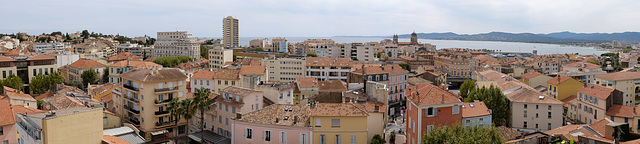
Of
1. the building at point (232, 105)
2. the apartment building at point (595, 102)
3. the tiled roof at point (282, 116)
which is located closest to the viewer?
the tiled roof at point (282, 116)

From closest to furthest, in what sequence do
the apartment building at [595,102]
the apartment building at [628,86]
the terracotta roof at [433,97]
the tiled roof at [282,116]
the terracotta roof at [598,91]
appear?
the terracotta roof at [433,97], the tiled roof at [282,116], the apartment building at [595,102], the terracotta roof at [598,91], the apartment building at [628,86]

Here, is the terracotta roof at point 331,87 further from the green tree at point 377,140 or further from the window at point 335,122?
the window at point 335,122

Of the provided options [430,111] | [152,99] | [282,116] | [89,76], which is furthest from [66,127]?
[89,76]

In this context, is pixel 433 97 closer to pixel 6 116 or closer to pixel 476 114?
pixel 476 114

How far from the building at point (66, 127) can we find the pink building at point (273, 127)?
8742 millimetres

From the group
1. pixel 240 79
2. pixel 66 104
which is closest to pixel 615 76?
pixel 240 79

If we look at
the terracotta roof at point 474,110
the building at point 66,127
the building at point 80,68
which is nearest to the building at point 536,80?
the terracotta roof at point 474,110

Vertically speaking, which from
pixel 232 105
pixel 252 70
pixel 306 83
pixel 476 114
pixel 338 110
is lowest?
pixel 476 114

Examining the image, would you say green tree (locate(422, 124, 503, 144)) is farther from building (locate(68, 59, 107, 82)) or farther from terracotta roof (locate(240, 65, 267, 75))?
building (locate(68, 59, 107, 82))

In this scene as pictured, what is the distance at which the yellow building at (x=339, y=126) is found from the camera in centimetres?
2762

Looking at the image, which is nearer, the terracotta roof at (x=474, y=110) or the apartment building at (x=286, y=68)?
the terracotta roof at (x=474, y=110)

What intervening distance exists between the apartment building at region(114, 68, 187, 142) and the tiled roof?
9.25m

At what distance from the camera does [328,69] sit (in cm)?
7169

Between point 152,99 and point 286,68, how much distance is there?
3708cm
